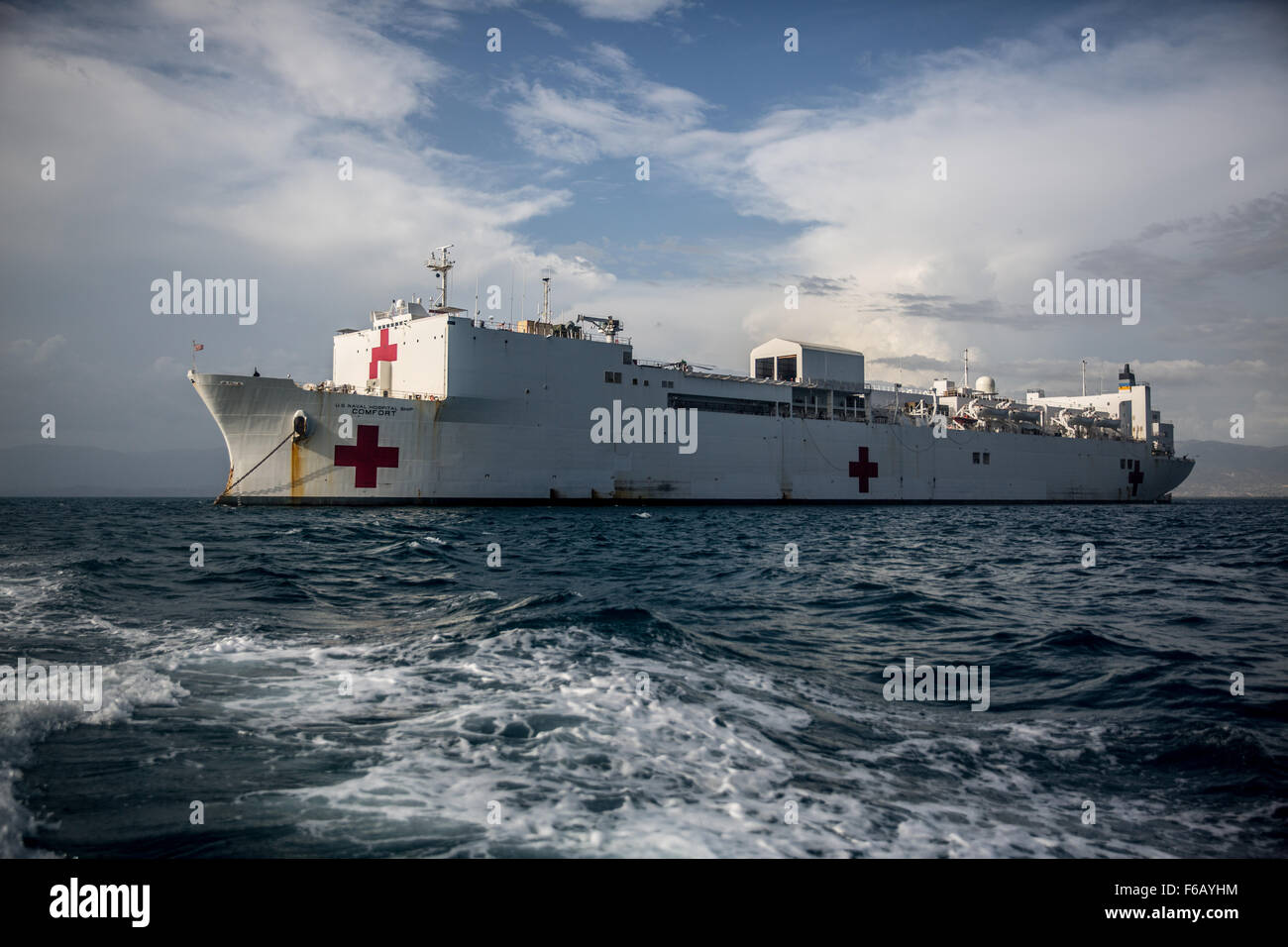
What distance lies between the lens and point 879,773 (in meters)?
3.20

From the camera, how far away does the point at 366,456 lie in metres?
18.8

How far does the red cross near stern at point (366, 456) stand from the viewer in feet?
61.1

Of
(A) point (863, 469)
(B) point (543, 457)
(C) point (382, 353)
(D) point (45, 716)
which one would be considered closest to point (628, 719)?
(D) point (45, 716)

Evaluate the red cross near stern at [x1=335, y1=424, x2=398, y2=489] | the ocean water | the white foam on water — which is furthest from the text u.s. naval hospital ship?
the white foam on water

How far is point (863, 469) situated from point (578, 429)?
1270 centimetres

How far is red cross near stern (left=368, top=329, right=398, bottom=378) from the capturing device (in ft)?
71.3

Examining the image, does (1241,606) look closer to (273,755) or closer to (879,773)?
(879,773)

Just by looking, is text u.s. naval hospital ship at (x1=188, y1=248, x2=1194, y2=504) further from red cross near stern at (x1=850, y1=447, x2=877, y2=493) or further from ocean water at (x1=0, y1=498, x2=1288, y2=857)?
ocean water at (x1=0, y1=498, x2=1288, y2=857)

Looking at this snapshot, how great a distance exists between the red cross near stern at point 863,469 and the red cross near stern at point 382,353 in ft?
56.8

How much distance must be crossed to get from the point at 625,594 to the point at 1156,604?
18.6ft

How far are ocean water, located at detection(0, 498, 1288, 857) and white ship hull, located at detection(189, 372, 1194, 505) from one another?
995 centimetres

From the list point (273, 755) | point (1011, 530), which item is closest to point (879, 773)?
point (273, 755)

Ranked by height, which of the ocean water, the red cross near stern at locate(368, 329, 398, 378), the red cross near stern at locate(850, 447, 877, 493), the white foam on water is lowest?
the ocean water

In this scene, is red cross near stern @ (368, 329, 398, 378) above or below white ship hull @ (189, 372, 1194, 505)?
above
